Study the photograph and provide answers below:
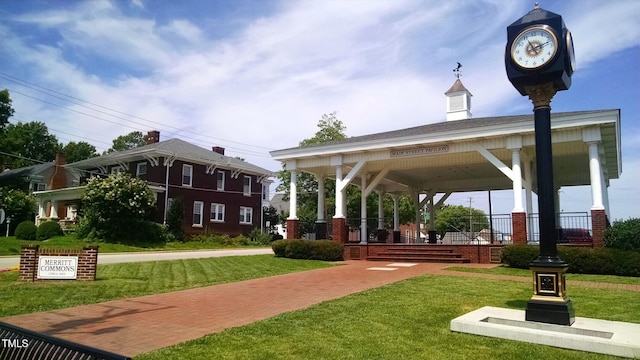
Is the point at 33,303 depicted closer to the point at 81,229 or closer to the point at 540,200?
the point at 540,200

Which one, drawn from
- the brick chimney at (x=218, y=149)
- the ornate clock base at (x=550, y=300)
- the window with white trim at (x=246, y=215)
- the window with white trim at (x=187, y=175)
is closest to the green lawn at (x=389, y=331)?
the ornate clock base at (x=550, y=300)

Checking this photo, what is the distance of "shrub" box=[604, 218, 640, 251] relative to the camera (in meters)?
12.8

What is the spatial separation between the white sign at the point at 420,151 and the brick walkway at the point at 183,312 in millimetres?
6475

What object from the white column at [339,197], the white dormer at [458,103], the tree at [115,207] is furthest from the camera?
the tree at [115,207]

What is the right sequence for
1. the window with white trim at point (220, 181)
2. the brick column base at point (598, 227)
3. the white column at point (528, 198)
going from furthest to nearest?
the window with white trim at point (220, 181)
the white column at point (528, 198)
the brick column base at point (598, 227)

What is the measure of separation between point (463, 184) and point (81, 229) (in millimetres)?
23095

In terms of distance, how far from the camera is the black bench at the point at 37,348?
3053 mm

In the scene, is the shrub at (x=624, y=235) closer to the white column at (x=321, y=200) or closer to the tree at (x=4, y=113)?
the white column at (x=321, y=200)

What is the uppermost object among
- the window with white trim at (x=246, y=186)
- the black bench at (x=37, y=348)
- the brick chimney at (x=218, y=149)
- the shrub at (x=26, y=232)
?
the brick chimney at (x=218, y=149)

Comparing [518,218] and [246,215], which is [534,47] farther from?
[246,215]

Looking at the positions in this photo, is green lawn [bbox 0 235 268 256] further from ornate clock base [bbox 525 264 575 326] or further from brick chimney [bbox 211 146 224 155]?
ornate clock base [bbox 525 264 575 326]

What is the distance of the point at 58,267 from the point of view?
11.4 metres

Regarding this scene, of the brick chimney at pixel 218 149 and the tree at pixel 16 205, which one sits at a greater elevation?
the brick chimney at pixel 218 149

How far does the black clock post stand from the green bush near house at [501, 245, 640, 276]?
22.5ft
